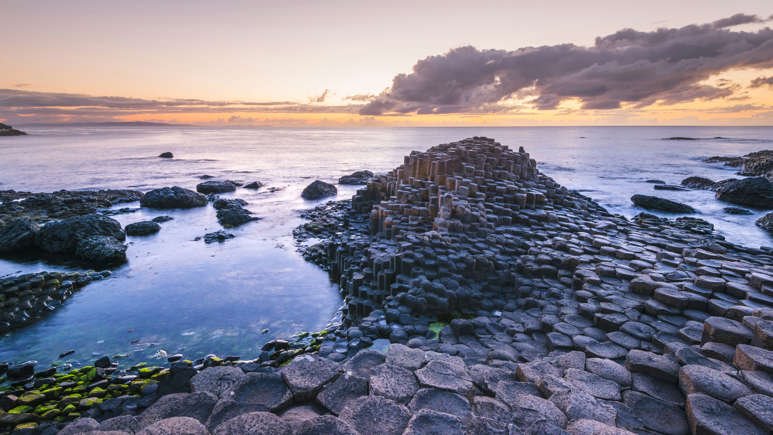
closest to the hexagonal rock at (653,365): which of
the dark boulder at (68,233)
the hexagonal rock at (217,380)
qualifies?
the hexagonal rock at (217,380)

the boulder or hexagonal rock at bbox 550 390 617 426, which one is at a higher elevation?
hexagonal rock at bbox 550 390 617 426

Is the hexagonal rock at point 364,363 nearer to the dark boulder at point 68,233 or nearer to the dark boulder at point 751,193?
the dark boulder at point 68,233

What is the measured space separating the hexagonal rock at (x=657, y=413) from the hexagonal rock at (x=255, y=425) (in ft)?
10.4

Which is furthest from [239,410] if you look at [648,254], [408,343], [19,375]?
[648,254]

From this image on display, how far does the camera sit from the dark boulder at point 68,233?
12.4m

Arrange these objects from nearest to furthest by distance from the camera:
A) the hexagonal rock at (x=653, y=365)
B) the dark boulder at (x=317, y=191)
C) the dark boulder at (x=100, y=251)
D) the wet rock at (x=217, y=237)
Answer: the hexagonal rock at (x=653, y=365) → the dark boulder at (x=100, y=251) → the wet rock at (x=217, y=237) → the dark boulder at (x=317, y=191)

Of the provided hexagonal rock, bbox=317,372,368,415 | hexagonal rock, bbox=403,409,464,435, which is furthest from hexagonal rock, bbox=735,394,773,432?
hexagonal rock, bbox=317,372,368,415

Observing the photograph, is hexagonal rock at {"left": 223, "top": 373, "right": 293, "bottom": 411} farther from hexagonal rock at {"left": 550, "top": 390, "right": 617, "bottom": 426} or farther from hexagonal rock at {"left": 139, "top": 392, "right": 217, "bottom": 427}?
hexagonal rock at {"left": 550, "top": 390, "right": 617, "bottom": 426}

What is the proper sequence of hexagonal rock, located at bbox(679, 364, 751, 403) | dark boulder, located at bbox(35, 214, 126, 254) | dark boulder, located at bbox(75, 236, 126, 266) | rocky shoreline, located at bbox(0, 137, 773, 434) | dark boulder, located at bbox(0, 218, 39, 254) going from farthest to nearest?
dark boulder, located at bbox(0, 218, 39, 254) → dark boulder, located at bbox(35, 214, 126, 254) → dark boulder, located at bbox(75, 236, 126, 266) → hexagonal rock, located at bbox(679, 364, 751, 403) → rocky shoreline, located at bbox(0, 137, 773, 434)

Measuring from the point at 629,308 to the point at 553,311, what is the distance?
3.54 ft

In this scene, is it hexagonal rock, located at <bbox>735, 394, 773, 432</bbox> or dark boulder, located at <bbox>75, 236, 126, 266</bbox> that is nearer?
hexagonal rock, located at <bbox>735, 394, 773, 432</bbox>

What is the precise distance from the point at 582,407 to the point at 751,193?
1052 inches

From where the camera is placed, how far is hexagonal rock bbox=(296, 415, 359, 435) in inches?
110

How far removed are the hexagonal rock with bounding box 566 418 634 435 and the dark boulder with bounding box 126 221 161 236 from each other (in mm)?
16981
